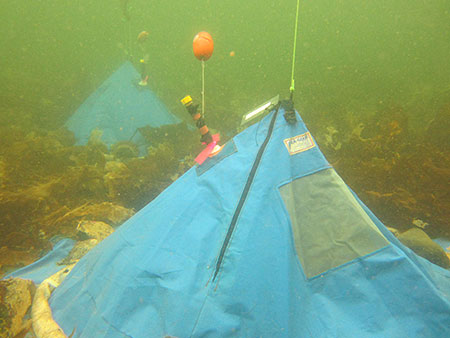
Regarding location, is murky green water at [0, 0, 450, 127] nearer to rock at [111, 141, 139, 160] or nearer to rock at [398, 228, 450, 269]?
rock at [111, 141, 139, 160]

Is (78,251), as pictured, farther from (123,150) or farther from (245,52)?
(245,52)

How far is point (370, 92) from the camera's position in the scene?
439 inches

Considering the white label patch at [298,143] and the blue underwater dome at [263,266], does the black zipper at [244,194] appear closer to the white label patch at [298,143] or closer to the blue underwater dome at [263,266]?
the blue underwater dome at [263,266]

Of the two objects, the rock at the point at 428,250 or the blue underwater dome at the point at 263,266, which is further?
the rock at the point at 428,250

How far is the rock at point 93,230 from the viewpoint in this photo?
3.05 m

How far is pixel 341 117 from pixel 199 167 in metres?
6.56

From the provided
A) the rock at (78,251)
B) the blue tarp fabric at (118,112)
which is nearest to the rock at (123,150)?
the blue tarp fabric at (118,112)

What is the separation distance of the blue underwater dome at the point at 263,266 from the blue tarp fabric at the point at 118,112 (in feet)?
17.6

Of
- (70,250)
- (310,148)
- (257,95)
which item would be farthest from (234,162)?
(257,95)

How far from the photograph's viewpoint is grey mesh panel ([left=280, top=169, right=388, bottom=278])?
129 centimetres

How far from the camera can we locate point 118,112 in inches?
248

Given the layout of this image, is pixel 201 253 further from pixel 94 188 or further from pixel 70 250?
pixel 94 188

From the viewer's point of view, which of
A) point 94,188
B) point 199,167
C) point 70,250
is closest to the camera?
point 199,167

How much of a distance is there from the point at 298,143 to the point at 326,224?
0.58 metres
